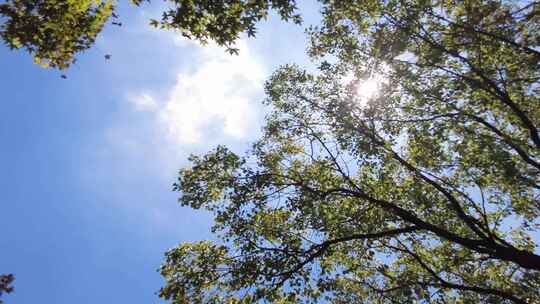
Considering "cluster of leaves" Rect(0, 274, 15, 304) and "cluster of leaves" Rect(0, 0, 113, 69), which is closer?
"cluster of leaves" Rect(0, 0, 113, 69)

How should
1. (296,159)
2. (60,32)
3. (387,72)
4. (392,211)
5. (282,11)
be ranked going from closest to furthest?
(60,32) → (282,11) → (392,211) → (387,72) → (296,159)

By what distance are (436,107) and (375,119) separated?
98.3 inches

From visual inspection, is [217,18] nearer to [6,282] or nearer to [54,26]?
[54,26]

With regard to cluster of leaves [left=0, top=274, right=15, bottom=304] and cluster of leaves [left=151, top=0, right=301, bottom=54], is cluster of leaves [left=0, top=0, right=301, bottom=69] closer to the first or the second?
cluster of leaves [left=151, top=0, right=301, bottom=54]

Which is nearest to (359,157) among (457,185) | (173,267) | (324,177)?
(324,177)

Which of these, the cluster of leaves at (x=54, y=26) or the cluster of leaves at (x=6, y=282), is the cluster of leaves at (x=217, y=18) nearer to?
the cluster of leaves at (x=54, y=26)

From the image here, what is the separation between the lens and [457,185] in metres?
13.8

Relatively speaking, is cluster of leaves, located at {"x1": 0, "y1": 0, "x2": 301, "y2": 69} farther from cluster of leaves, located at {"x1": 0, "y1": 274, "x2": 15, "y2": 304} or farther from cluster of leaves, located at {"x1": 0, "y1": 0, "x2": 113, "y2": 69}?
cluster of leaves, located at {"x1": 0, "y1": 274, "x2": 15, "y2": 304}

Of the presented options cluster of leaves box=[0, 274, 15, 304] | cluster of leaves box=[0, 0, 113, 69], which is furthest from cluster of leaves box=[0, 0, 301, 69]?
cluster of leaves box=[0, 274, 15, 304]

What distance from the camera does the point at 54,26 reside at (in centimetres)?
744

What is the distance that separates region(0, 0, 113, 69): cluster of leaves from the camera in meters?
7.36

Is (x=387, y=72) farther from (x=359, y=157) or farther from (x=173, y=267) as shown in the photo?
(x=173, y=267)

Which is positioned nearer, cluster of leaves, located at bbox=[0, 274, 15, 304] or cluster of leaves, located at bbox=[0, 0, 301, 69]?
cluster of leaves, located at bbox=[0, 0, 301, 69]

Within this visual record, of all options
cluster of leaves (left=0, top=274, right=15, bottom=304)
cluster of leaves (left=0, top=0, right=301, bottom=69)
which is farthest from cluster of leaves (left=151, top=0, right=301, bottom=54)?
cluster of leaves (left=0, top=274, right=15, bottom=304)
